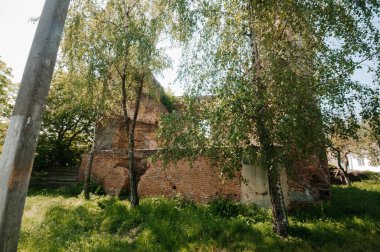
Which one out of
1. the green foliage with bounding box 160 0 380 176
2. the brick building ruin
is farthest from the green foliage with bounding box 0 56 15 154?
the green foliage with bounding box 160 0 380 176

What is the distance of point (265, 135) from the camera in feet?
21.2

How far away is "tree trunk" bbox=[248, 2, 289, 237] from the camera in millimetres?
6383

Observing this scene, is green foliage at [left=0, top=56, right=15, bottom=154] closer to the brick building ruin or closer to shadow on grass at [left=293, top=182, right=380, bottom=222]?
the brick building ruin

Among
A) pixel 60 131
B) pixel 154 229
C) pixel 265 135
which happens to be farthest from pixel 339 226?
pixel 60 131

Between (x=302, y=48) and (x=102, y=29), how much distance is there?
7.14 m

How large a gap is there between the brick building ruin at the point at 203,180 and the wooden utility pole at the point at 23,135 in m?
4.96

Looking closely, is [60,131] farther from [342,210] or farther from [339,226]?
[339,226]

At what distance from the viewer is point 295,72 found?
21.4ft

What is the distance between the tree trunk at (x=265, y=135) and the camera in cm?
638

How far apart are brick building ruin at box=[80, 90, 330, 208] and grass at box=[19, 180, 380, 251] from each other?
518mm

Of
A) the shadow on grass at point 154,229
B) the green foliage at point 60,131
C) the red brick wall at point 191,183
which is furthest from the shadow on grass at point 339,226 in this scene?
the green foliage at point 60,131


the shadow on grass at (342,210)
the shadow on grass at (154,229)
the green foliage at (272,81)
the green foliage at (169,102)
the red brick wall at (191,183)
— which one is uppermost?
the green foliage at (169,102)

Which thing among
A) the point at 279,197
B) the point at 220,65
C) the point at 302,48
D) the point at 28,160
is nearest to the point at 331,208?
the point at 279,197

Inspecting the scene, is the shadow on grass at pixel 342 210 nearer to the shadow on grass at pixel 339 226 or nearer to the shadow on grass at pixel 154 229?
the shadow on grass at pixel 339 226
